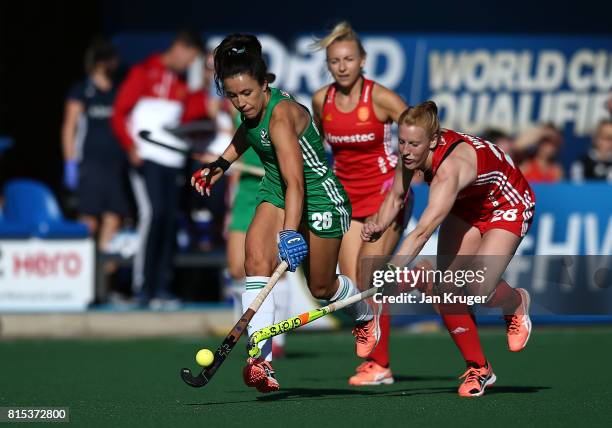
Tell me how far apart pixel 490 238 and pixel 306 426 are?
1.82 meters

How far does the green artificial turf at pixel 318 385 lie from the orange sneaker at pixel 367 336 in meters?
0.24

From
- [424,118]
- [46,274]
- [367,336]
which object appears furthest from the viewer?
[46,274]

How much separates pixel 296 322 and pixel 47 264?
507 centimetres

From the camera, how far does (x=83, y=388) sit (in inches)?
309

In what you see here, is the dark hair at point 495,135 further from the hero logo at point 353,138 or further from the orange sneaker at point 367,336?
the orange sneaker at point 367,336

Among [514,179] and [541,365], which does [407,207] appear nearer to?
[514,179]

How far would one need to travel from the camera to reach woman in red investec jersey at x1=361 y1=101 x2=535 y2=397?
7.18 m

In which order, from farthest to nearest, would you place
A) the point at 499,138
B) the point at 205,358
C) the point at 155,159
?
1. the point at 499,138
2. the point at 155,159
3. the point at 205,358

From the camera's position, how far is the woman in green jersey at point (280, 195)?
6961 millimetres

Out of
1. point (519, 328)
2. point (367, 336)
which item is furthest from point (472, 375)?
point (367, 336)

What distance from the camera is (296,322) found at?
23.4ft

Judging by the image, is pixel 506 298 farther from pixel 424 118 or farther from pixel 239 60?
pixel 239 60

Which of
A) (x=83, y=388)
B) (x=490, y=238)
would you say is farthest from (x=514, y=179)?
(x=83, y=388)

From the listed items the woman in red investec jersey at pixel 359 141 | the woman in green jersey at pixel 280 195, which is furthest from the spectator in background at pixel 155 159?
the woman in green jersey at pixel 280 195
